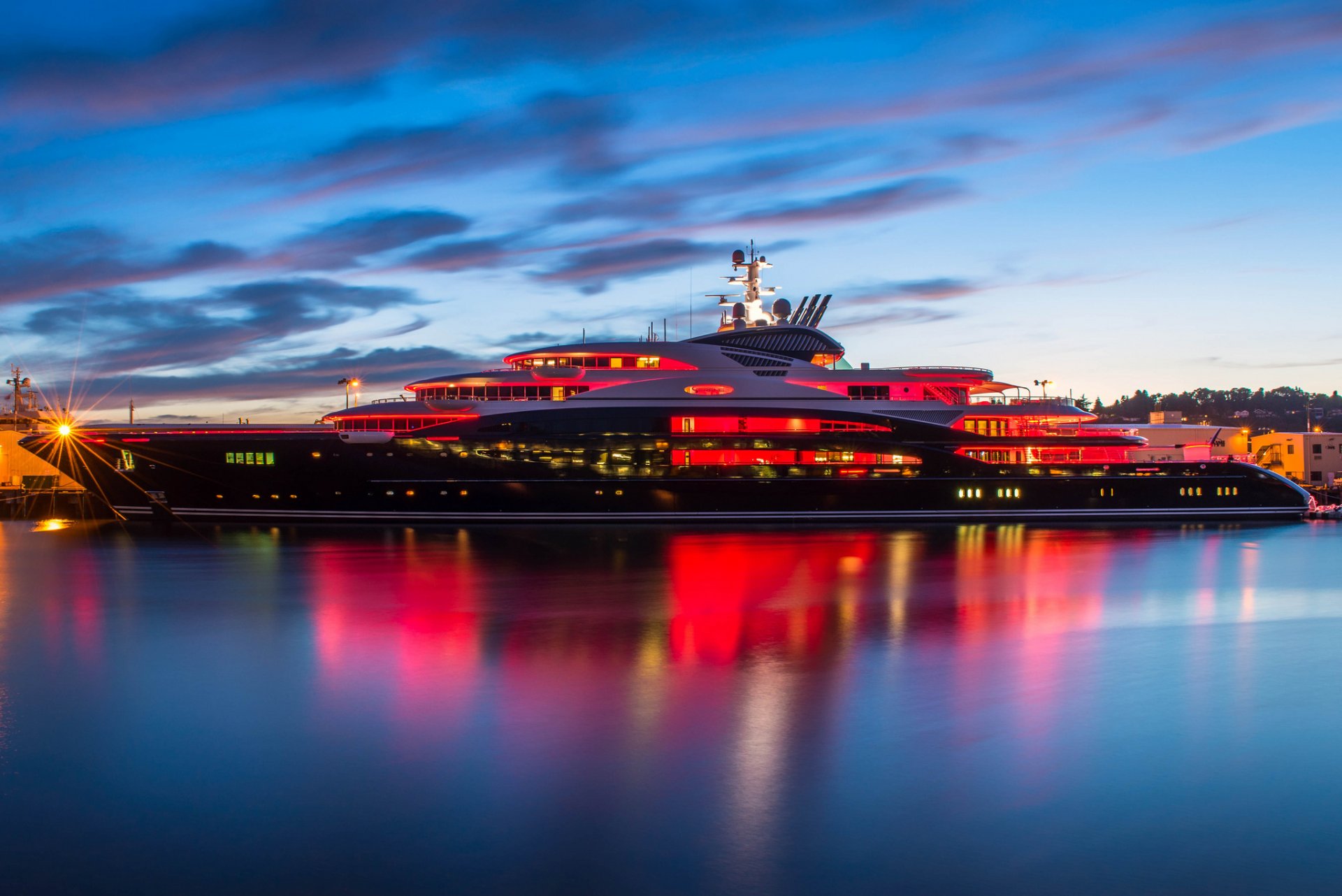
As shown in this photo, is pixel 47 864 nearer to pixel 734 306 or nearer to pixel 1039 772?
pixel 1039 772

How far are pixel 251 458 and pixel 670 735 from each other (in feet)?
101

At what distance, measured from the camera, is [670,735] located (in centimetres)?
1355

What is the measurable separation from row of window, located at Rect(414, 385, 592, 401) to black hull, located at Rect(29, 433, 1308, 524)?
2694 mm

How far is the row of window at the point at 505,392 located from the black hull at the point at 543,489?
106 inches

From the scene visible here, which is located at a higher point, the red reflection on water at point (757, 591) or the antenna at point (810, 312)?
the antenna at point (810, 312)

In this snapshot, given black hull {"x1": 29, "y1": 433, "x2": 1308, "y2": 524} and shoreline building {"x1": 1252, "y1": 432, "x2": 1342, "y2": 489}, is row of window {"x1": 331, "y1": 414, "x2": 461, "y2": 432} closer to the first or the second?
black hull {"x1": 29, "y1": 433, "x2": 1308, "y2": 524}

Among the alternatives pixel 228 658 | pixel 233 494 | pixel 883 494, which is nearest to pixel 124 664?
pixel 228 658

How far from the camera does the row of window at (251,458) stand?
38.9m

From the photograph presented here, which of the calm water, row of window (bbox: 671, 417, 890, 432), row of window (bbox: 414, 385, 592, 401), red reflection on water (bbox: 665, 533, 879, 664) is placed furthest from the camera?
row of window (bbox: 414, 385, 592, 401)

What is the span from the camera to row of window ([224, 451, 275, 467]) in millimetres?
38906

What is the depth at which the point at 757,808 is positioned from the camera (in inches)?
434

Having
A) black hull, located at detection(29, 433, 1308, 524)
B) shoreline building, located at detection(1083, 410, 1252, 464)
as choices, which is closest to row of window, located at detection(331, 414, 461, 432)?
black hull, located at detection(29, 433, 1308, 524)

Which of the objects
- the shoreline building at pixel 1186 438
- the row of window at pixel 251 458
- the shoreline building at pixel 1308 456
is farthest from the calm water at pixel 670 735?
the shoreline building at pixel 1308 456

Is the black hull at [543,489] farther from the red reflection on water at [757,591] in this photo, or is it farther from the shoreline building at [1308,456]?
the shoreline building at [1308,456]
